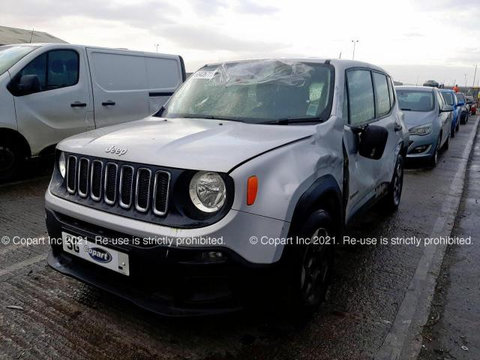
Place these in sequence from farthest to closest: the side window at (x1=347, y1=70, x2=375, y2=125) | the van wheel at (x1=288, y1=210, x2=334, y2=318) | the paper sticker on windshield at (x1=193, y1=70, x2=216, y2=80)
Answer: the paper sticker on windshield at (x1=193, y1=70, x2=216, y2=80) < the side window at (x1=347, y1=70, x2=375, y2=125) < the van wheel at (x1=288, y1=210, x2=334, y2=318)

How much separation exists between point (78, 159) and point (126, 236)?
2.24ft

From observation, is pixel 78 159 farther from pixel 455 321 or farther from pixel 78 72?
pixel 78 72

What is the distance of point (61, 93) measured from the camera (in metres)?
6.11

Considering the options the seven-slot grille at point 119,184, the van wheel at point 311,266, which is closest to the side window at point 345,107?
the van wheel at point 311,266

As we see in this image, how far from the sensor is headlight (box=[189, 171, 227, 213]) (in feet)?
6.97

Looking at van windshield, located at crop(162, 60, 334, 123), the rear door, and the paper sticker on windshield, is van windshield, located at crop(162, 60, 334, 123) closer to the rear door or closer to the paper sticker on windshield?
the paper sticker on windshield

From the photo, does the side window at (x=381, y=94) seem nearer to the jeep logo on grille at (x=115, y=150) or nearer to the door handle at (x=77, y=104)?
the jeep logo on grille at (x=115, y=150)

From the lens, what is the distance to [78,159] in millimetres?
2547

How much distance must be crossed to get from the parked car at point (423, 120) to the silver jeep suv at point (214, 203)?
5.82 meters

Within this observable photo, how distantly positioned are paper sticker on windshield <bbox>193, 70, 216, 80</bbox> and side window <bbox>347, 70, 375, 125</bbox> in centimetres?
119

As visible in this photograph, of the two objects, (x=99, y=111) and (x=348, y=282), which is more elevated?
(x=99, y=111)

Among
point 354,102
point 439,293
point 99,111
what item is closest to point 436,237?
point 439,293

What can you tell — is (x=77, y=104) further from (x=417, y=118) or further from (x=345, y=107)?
(x=417, y=118)

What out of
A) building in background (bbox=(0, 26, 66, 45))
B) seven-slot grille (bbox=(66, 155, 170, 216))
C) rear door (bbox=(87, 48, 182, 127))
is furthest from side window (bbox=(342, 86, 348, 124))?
building in background (bbox=(0, 26, 66, 45))
